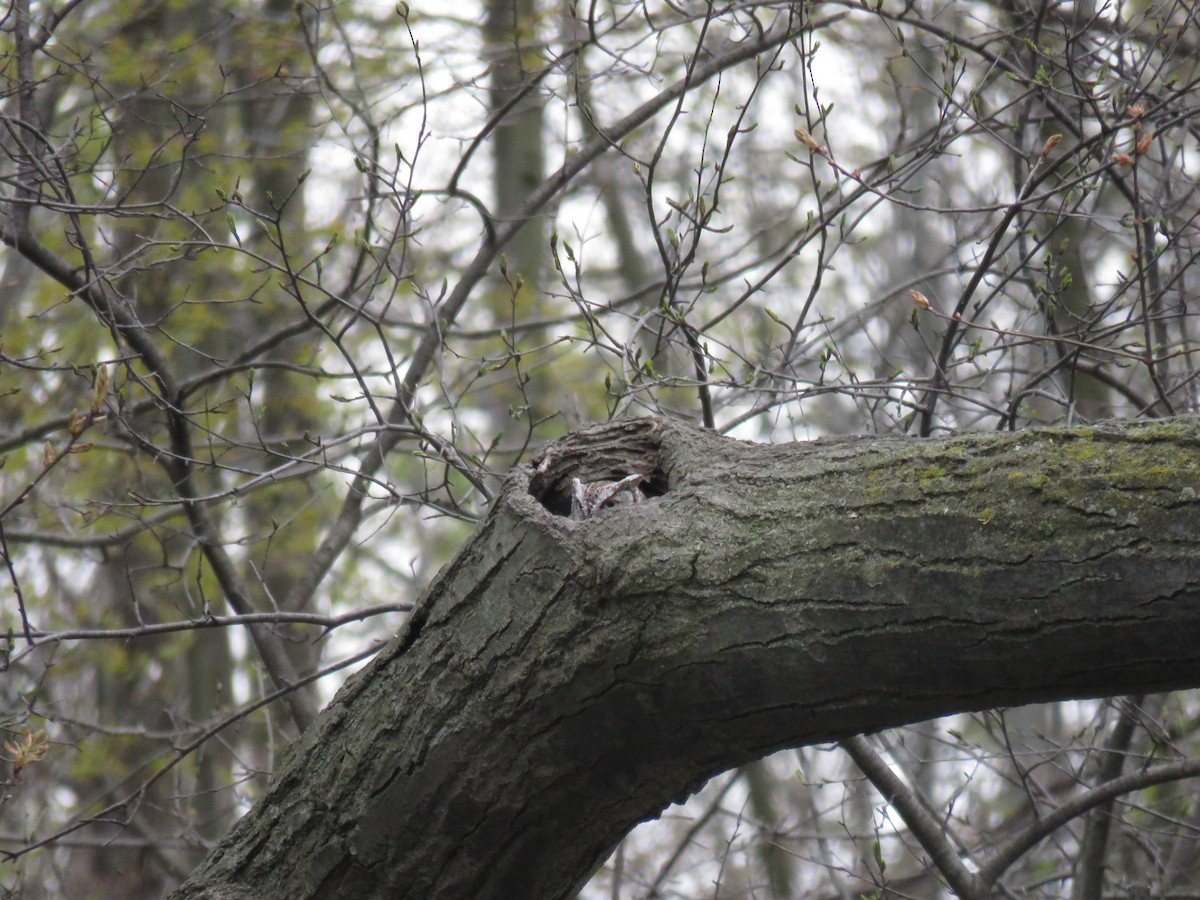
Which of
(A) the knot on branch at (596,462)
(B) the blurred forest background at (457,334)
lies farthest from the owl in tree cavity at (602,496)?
(B) the blurred forest background at (457,334)

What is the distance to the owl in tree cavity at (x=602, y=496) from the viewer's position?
1934 mm

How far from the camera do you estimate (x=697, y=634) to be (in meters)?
1.66

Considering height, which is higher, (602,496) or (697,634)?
(602,496)

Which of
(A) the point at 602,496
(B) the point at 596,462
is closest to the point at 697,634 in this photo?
(A) the point at 602,496

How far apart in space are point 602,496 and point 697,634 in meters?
0.38

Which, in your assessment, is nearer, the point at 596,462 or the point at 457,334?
the point at 596,462

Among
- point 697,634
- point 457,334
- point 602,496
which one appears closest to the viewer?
point 697,634

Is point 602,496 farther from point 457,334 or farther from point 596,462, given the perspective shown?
point 457,334

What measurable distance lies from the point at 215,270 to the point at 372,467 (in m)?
2.83

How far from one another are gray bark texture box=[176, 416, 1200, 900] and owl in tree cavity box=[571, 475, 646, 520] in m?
0.05

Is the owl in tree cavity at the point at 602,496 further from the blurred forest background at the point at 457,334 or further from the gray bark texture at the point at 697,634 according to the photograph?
the blurred forest background at the point at 457,334

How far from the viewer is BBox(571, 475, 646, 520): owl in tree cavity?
1934 millimetres

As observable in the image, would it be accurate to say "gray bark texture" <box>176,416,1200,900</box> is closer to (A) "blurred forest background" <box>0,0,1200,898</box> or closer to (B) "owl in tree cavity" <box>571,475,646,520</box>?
(B) "owl in tree cavity" <box>571,475,646,520</box>

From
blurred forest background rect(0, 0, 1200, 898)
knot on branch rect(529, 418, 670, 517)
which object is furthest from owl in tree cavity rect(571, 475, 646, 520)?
blurred forest background rect(0, 0, 1200, 898)
